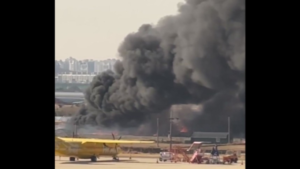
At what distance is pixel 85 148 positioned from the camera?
49.0 ft

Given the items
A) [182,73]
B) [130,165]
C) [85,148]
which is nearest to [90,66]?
[182,73]

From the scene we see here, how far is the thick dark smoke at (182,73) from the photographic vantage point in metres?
16.1

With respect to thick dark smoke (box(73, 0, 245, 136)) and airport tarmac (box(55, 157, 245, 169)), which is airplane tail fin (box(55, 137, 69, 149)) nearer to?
airport tarmac (box(55, 157, 245, 169))

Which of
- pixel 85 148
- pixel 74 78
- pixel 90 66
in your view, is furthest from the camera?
pixel 74 78

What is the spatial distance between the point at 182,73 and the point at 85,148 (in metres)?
3.45

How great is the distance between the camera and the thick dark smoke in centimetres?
1611

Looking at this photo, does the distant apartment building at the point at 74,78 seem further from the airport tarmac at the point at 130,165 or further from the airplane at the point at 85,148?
the airport tarmac at the point at 130,165

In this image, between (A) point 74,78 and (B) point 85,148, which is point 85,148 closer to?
(B) point 85,148

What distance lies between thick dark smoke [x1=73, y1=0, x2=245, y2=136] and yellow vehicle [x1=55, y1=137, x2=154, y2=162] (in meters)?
1.59

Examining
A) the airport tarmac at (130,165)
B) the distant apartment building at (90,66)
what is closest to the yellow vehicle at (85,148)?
the airport tarmac at (130,165)

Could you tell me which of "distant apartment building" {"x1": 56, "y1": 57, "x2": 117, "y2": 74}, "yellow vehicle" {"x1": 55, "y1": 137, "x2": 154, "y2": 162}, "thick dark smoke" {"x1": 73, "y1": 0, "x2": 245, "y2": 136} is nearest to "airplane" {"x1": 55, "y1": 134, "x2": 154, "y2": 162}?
"yellow vehicle" {"x1": 55, "y1": 137, "x2": 154, "y2": 162}

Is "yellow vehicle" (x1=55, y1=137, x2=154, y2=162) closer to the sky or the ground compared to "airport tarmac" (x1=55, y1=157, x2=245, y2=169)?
closer to the sky

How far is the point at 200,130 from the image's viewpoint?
16.2 metres
